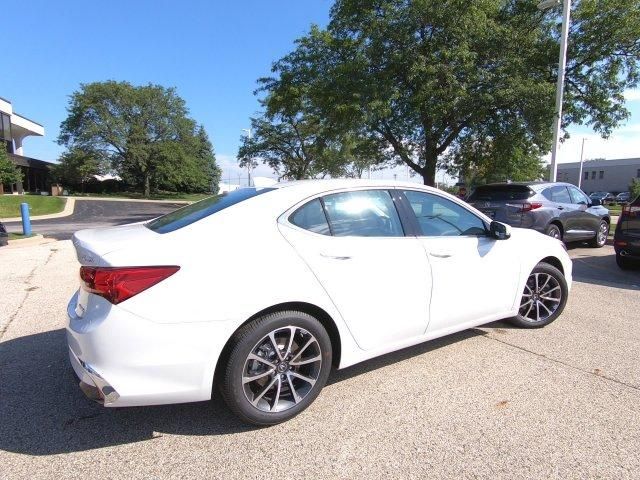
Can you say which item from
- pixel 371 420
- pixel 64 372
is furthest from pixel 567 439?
pixel 64 372

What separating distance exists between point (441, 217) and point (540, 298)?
1683 mm

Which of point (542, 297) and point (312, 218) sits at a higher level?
point (312, 218)

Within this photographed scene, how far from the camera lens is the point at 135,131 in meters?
50.8

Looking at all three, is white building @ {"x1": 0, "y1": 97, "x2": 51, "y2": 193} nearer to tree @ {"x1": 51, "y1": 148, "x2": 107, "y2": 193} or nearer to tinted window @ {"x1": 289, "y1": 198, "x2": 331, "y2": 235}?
tree @ {"x1": 51, "y1": 148, "x2": 107, "y2": 193}

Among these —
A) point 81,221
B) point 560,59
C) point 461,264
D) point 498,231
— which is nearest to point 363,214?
point 461,264

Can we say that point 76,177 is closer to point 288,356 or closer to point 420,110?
point 420,110

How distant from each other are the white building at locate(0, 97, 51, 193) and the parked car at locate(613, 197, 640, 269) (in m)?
45.3

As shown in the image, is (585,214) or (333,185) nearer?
(333,185)

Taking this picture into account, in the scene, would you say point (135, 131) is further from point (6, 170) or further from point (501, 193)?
point (501, 193)

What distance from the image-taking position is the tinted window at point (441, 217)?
12.0ft

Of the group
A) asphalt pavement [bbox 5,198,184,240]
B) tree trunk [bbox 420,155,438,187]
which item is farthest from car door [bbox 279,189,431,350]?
tree trunk [bbox 420,155,438,187]

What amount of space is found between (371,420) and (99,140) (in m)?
55.0

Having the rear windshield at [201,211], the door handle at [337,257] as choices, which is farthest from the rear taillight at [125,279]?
the door handle at [337,257]

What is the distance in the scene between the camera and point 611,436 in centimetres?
272
